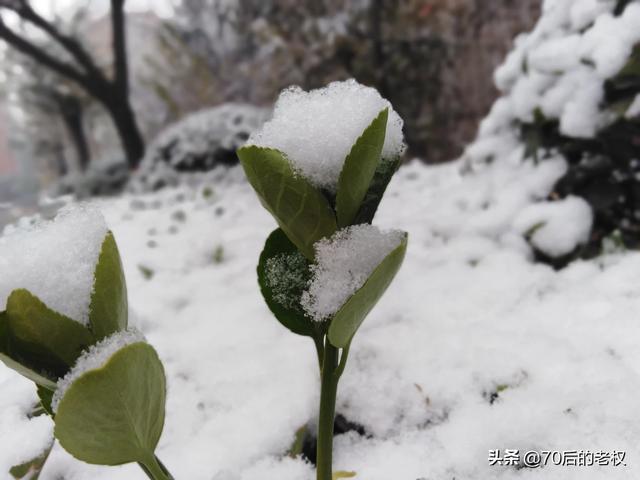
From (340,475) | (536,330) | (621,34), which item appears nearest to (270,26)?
(621,34)

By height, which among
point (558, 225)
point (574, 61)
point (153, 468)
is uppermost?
point (574, 61)

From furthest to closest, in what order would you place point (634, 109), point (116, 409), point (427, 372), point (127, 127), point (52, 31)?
point (127, 127)
point (52, 31)
point (634, 109)
point (427, 372)
point (116, 409)

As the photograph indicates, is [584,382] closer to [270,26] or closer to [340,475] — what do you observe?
[340,475]

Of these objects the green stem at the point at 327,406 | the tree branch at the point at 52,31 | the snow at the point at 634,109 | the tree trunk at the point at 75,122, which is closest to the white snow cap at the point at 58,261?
the green stem at the point at 327,406

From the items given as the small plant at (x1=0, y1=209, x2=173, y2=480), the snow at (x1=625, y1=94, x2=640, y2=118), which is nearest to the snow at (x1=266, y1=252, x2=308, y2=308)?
the small plant at (x1=0, y1=209, x2=173, y2=480)

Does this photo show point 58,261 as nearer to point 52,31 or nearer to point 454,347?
point 454,347

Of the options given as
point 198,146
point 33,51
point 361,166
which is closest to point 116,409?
point 361,166

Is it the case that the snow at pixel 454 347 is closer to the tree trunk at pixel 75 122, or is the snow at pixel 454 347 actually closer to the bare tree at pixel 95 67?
the bare tree at pixel 95 67
